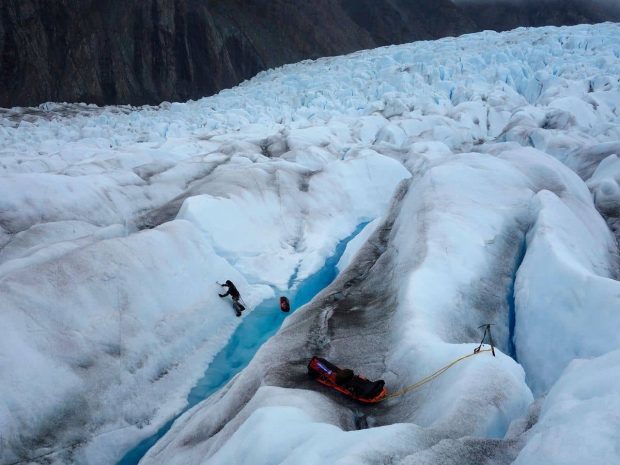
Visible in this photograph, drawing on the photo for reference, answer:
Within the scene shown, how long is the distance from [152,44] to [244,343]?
5326cm

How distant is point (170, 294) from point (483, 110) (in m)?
23.4

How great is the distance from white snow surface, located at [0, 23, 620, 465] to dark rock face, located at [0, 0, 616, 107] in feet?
111

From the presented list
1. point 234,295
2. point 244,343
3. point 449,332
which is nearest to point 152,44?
point 234,295

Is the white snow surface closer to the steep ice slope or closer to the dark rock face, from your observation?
the steep ice slope

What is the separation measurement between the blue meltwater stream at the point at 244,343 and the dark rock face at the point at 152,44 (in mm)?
45806

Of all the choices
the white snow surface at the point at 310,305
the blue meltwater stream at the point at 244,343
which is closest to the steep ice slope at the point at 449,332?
the white snow surface at the point at 310,305

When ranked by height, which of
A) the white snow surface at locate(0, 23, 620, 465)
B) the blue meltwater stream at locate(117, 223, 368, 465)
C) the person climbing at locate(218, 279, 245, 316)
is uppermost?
the white snow surface at locate(0, 23, 620, 465)

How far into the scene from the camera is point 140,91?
174 feet

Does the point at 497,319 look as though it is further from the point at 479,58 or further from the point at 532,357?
the point at 479,58

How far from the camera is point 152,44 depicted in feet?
177

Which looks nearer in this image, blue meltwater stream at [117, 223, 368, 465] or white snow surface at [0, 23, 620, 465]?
white snow surface at [0, 23, 620, 465]

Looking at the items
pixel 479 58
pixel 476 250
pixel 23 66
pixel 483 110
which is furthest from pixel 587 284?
pixel 23 66

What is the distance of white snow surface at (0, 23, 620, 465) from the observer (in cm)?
463

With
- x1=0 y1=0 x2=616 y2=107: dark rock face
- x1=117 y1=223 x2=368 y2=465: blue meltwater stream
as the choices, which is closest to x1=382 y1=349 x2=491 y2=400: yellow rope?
x1=117 y1=223 x2=368 y2=465: blue meltwater stream
